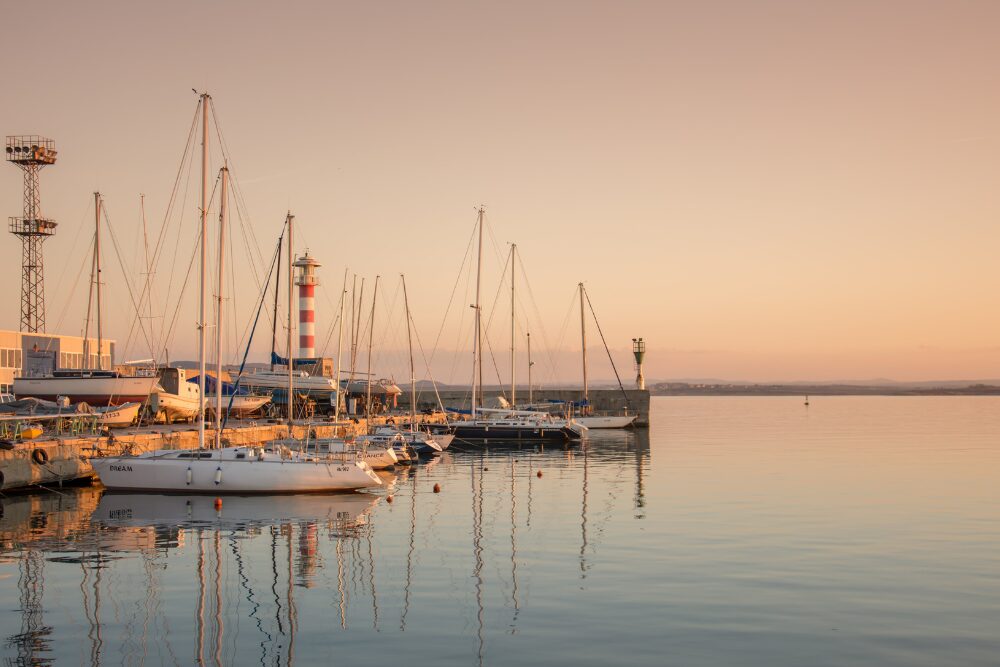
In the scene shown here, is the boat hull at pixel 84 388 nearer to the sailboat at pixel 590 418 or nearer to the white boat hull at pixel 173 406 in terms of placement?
the white boat hull at pixel 173 406

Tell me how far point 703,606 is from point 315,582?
794 cm

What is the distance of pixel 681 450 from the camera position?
62344mm

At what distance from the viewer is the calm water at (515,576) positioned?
15125 millimetres

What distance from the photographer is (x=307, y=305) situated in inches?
3691

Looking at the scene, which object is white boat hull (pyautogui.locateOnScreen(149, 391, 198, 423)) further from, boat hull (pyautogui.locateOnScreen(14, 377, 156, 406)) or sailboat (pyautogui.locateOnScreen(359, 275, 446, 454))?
sailboat (pyautogui.locateOnScreen(359, 275, 446, 454))

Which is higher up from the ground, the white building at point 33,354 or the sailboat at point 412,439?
the white building at point 33,354

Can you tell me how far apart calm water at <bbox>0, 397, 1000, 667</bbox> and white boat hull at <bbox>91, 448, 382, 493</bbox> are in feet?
2.59

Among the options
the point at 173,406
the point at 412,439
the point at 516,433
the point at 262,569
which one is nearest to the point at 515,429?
the point at 516,433

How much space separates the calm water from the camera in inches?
595

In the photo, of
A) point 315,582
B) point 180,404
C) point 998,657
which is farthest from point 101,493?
point 998,657

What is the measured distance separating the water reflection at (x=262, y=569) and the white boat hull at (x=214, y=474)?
1.71 ft

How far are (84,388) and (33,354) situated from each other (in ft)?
52.0

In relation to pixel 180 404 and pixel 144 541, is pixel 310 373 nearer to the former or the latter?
pixel 180 404

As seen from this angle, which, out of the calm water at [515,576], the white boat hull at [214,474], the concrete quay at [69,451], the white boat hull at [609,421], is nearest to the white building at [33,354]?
the concrete quay at [69,451]
